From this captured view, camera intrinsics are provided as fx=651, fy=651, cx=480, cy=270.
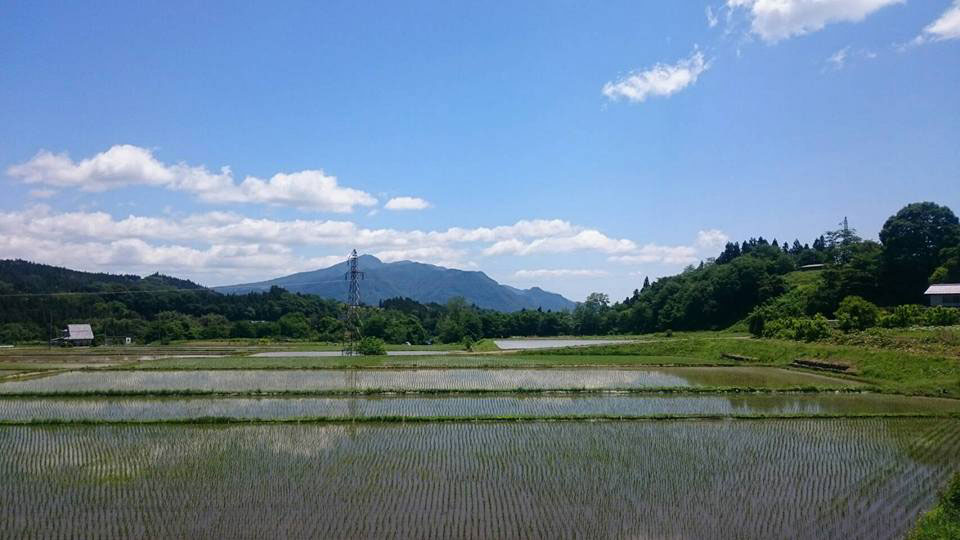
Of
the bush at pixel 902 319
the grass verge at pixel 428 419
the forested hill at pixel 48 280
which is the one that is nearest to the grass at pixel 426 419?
the grass verge at pixel 428 419

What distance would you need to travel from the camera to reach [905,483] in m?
12.8

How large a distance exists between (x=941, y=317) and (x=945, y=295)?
1146 centimetres

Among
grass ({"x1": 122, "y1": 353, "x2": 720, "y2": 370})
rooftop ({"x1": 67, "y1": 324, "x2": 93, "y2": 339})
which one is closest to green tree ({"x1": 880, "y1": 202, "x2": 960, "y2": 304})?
grass ({"x1": 122, "y1": 353, "x2": 720, "y2": 370})

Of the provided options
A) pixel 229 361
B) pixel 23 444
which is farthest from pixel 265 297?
pixel 23 444

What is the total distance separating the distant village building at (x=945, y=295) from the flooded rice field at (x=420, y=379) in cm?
2183

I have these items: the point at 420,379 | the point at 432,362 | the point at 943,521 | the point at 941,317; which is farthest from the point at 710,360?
the point at 943,521

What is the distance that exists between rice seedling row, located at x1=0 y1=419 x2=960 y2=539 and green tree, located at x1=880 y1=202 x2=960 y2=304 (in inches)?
1617

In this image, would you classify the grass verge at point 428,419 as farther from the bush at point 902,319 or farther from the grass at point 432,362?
the bush at point 902,319

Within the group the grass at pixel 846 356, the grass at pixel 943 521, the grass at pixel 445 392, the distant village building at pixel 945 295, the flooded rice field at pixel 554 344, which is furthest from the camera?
the flooded rice field at pixel 554 344

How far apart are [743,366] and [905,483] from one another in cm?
2319

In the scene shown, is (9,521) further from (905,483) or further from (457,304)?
(457,304)

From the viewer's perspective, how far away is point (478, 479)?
13.2 metres

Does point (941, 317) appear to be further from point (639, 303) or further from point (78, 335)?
point (78, 335)

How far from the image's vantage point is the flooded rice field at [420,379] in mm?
27078
